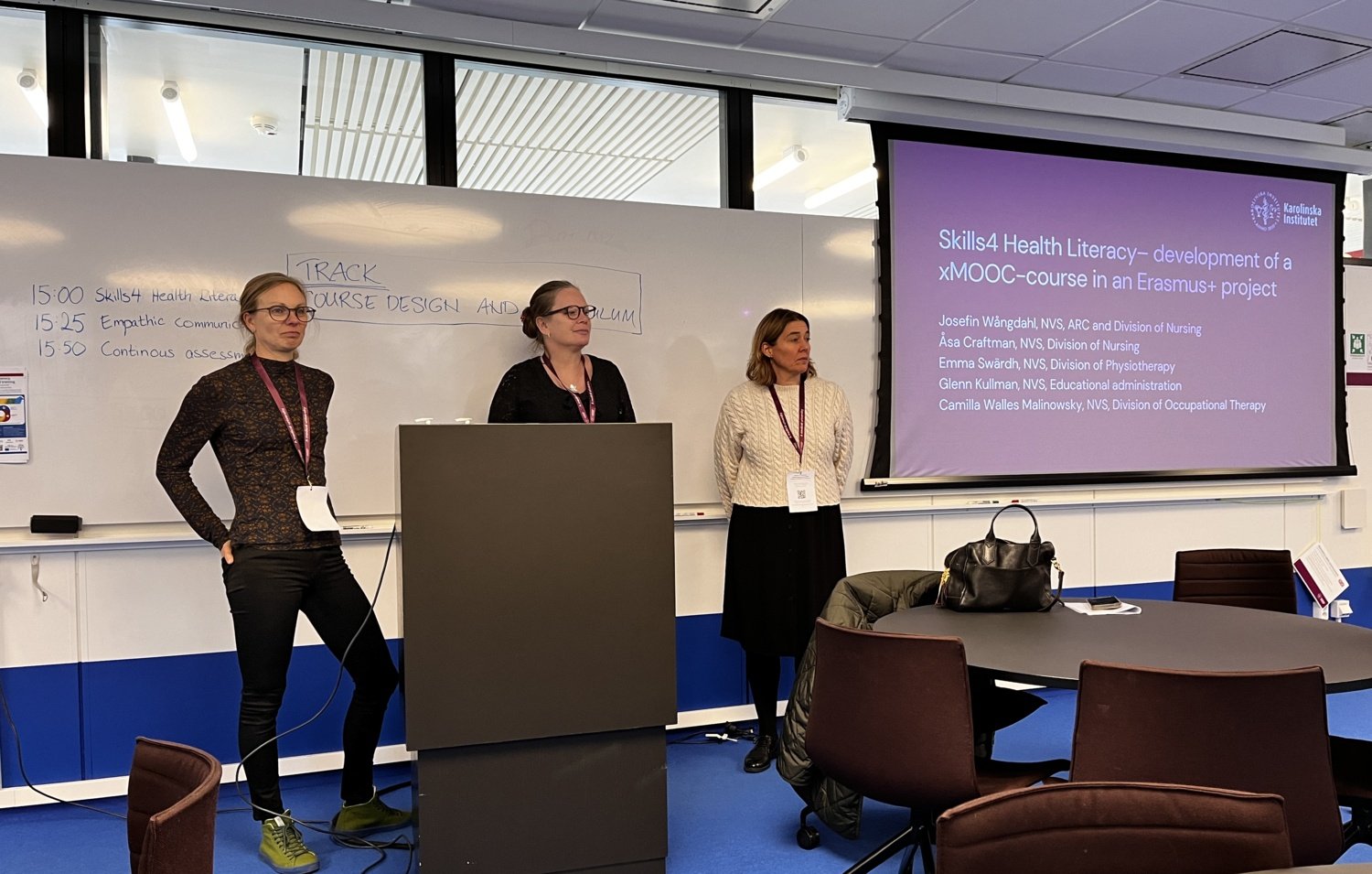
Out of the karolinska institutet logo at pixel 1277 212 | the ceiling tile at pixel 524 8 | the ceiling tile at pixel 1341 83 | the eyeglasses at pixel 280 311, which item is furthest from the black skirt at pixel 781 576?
the karolinska institutet logo at pixel 1277 212

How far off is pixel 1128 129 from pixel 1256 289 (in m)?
1.22

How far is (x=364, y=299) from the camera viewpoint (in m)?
3.64

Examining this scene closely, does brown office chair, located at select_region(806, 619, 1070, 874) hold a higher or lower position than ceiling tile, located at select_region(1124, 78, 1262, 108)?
lower

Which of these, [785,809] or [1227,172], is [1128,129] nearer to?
[1227,172]

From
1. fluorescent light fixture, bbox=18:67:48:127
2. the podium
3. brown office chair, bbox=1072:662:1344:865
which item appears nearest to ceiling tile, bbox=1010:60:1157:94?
the podium

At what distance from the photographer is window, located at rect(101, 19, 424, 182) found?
3.54 metres

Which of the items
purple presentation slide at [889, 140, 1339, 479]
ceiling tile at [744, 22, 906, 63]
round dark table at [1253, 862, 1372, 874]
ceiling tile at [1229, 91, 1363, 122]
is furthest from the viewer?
ceiling tile at [1229, 91, 1363, 122]

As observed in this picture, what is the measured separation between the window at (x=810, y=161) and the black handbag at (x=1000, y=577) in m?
2.06

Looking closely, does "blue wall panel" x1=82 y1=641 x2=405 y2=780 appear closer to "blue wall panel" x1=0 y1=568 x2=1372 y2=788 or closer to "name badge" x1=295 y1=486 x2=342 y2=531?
"blue wall panel" x1=0 y1=568 x2=1372 y2=788

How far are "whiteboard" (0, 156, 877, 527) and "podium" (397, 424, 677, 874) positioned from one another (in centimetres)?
148

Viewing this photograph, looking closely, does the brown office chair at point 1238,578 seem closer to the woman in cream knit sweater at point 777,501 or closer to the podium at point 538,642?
the woman in cream knit sweater at point 777,501

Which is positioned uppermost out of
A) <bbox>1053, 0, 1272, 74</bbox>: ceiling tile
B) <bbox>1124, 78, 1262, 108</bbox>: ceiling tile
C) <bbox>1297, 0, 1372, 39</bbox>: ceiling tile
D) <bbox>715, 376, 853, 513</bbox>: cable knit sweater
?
<bbox>1297, 0, 1372, 39</bbox>: ceiling tile

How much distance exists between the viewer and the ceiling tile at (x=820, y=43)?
3.88 m

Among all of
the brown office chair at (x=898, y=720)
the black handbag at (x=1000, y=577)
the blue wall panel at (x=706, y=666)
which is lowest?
the blue wall panel at (x=706, y=666)
